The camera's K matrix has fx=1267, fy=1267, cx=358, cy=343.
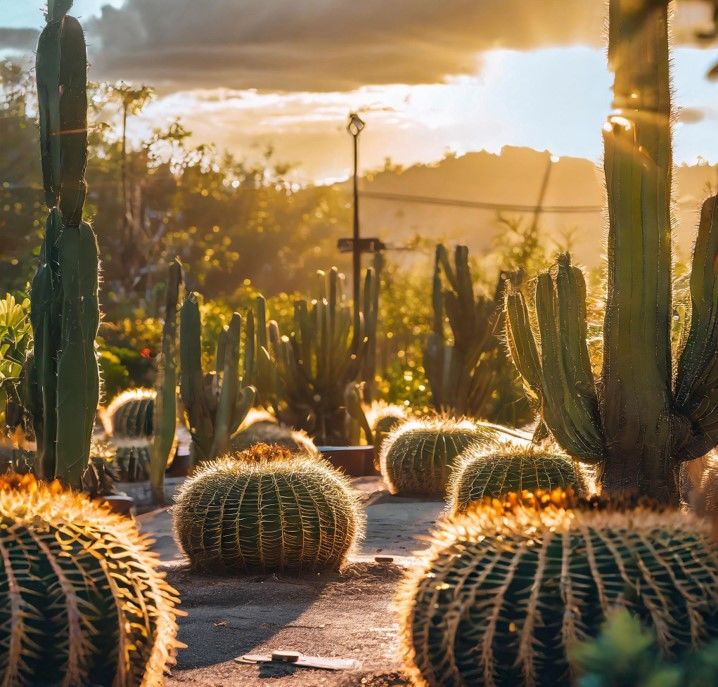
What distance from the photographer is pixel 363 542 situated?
35.3 ft

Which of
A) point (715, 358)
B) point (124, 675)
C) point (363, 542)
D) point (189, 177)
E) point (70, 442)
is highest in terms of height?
point (189, 177)

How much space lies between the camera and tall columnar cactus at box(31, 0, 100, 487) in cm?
691

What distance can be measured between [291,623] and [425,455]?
6.47m

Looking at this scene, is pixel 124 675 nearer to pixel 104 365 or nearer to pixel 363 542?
pixel 363 542

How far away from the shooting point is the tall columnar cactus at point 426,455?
13445 millimetres

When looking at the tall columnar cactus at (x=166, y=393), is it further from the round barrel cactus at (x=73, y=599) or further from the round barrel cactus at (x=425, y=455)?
the round barrel cactus at (x=73, y=599)

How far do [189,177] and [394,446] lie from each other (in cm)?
4647

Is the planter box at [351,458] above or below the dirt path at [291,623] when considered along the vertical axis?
below

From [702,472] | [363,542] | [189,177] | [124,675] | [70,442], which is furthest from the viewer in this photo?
[189,177]

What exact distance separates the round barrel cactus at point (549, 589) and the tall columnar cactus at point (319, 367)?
39.7ft

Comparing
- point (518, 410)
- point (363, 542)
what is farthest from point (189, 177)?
point (363, 542)

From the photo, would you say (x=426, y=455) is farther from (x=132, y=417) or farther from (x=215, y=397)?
(x=132, y=417)

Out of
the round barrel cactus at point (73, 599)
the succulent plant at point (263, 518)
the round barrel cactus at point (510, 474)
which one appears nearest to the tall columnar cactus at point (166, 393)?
the round barrel cactus at point (510, 474)

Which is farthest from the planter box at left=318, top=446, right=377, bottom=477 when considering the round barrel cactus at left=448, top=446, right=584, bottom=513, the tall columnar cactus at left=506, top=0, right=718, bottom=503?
the tall columnar cactus at left=506, top=0, right=718, bottom=503
